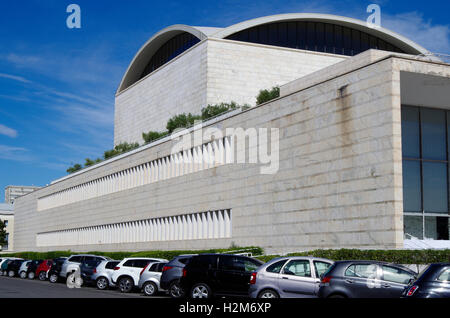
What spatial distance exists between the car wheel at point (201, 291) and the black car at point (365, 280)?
435cm

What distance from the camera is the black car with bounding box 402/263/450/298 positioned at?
12.0 meters

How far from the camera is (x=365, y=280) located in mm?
14562

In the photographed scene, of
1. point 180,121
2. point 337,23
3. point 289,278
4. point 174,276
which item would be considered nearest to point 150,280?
point 174,276

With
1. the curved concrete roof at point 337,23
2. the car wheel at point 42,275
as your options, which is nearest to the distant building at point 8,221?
the curved concrete roof at point 337,23

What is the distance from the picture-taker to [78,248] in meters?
61.2

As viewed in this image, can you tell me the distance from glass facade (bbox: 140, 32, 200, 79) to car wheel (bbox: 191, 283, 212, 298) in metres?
49.2

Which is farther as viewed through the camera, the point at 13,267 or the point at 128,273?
the point at 13,267

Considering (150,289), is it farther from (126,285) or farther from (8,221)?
(8,221)

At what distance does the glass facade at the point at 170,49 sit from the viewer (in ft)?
223

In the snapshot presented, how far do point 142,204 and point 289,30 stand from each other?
1084 inches

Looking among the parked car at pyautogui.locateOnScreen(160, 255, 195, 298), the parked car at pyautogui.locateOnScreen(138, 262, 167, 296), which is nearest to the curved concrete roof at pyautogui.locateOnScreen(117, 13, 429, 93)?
the parked car at pyautogui.locateOnScreen(138, 262, 167, 296)

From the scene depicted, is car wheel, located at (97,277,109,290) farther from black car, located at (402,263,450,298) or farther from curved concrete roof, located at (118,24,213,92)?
curved concrete roof, located at (118,24,213,92)

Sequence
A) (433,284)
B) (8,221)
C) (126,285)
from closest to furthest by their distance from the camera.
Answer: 1. (433,284)
2. (126,285)
3. (8,221)

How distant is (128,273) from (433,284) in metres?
15.6
